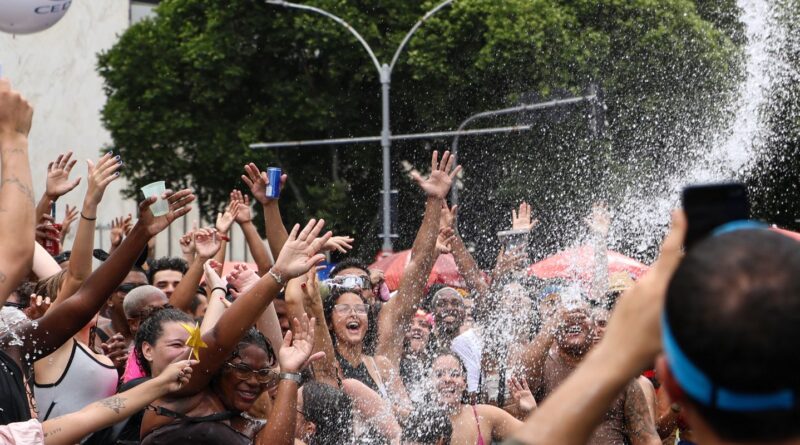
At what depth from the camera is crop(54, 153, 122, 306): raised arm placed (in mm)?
5203

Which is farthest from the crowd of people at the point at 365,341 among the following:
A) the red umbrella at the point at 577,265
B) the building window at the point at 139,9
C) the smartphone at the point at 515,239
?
the building window at the point at 139,9

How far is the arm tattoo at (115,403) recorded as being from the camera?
4.39 metres

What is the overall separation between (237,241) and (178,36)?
1472 centimetres

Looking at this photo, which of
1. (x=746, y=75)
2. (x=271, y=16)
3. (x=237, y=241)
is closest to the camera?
(x=746, y=75)

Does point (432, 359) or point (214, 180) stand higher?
point (432, 359)

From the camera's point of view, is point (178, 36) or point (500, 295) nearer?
point (500, 295)

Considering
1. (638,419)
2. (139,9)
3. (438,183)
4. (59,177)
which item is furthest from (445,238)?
(139,9)

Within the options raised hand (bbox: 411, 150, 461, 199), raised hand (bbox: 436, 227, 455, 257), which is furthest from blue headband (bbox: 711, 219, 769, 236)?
raised hand (bbox: 436, 227, 455, 257)

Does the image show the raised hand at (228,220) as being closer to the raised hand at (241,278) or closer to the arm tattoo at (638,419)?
the raised hand at (241,278)

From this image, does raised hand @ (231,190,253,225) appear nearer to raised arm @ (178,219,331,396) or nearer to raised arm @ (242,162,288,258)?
raised arm @ (242,162,288,258)

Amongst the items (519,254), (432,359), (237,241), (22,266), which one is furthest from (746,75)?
(237,241)

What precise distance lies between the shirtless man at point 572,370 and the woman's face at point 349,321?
0.85 m

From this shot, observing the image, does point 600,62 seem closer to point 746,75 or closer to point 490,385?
point 746,75

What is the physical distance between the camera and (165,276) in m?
8.87
